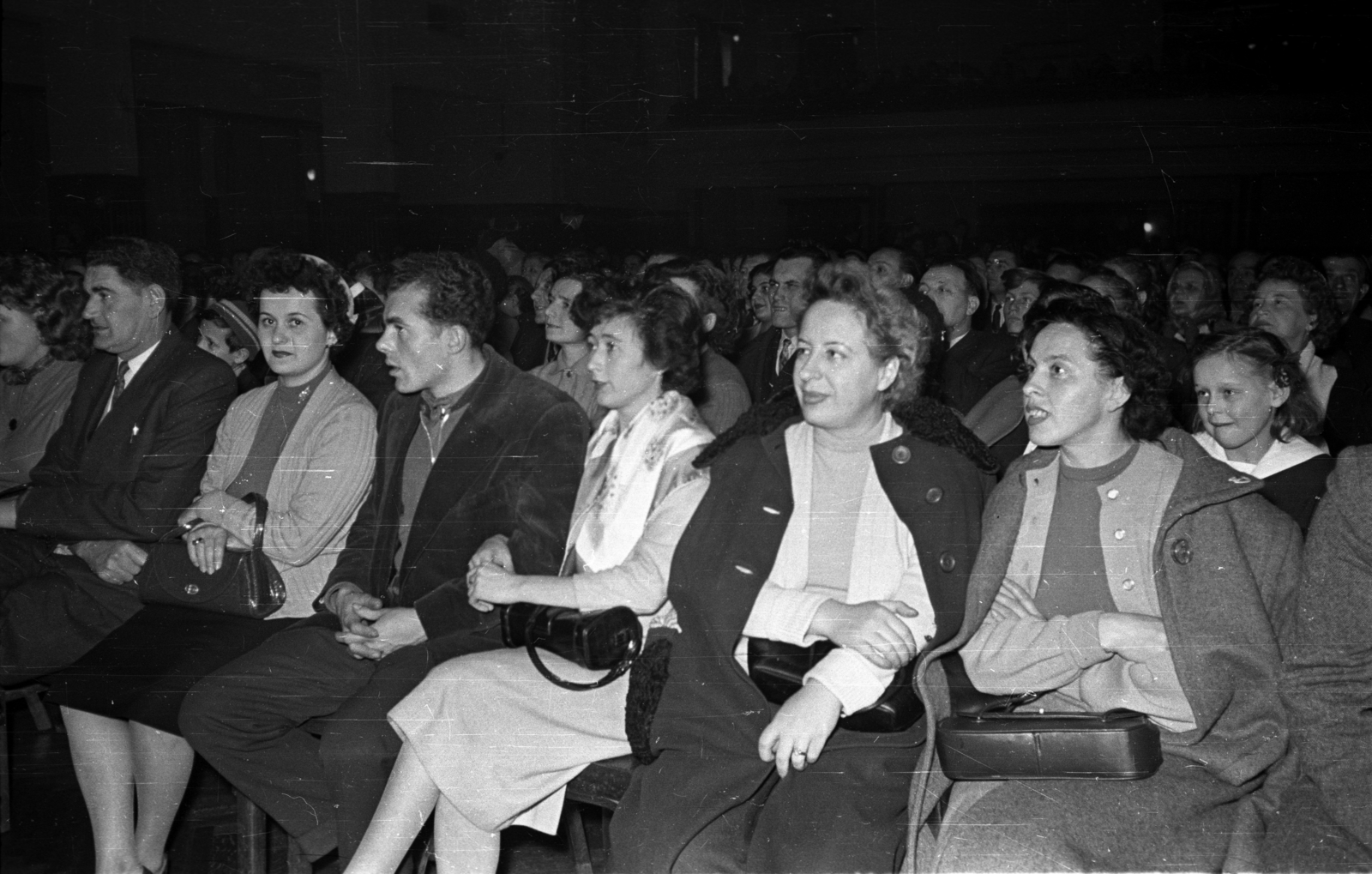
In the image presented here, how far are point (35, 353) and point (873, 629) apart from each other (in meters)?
3.09

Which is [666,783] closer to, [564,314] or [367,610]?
[367,610]

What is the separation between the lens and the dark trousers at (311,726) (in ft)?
9.02

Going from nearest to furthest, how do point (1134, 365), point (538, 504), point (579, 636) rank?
point (1134, 365)
point (579, 636)
point (538, 504)

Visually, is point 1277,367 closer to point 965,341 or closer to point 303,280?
point 965,341

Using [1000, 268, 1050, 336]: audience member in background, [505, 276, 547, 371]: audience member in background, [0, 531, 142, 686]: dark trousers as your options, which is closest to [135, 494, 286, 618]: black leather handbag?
[0, 531, 142, 686]: dark trousers

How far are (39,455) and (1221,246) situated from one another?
4.36 metres

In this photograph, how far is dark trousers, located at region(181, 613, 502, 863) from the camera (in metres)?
2.75

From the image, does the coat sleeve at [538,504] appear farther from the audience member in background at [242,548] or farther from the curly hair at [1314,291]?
the curly hair at [1314,291]

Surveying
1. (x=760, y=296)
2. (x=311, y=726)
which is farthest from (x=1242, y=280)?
(x=311, y=726)

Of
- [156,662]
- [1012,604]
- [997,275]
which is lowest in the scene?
[156,662]

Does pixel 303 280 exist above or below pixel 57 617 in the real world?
above

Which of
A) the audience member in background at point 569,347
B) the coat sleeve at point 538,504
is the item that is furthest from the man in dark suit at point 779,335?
the coat sleeve at point 538,504

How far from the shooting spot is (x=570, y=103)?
123 inches

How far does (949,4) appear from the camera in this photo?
10.8 feet
